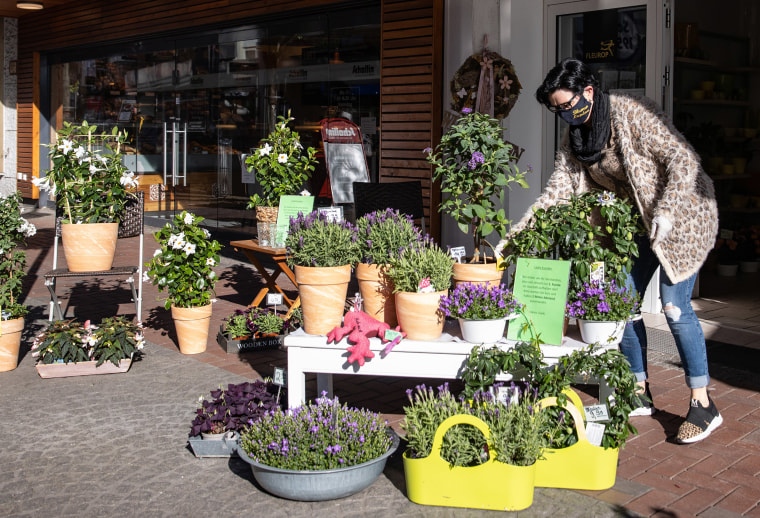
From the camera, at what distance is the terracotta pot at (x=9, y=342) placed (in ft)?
18.5

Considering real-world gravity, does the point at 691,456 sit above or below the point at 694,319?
below

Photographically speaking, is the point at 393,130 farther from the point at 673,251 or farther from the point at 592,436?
the point at 592,436

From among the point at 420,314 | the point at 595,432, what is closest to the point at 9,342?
the point at 420,314

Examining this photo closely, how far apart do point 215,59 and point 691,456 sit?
926 cm

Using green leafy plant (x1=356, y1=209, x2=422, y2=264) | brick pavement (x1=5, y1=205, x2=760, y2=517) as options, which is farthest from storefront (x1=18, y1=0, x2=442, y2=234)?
green leafy plant (x1=356, y1=209, x2=422, y2=264)

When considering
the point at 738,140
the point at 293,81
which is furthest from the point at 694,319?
the point at 293,81

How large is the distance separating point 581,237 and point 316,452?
57.4 inches

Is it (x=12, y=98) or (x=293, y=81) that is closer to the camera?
(x=293, y=81)

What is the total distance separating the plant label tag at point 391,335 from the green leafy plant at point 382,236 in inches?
13.7

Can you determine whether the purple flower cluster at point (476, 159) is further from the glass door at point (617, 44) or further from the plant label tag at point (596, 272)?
the glass door at point (617, 44)

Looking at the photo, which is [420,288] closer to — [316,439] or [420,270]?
[420,270]

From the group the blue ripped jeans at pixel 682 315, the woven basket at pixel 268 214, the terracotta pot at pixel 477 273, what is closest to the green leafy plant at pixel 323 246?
the terracotta pot at pixel 477 273

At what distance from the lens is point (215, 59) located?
11.7 m

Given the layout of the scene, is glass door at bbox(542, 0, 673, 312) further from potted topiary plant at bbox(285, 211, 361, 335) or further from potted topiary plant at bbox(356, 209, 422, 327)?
potted topiary plant at bbox(285, 211, 361, 335)
